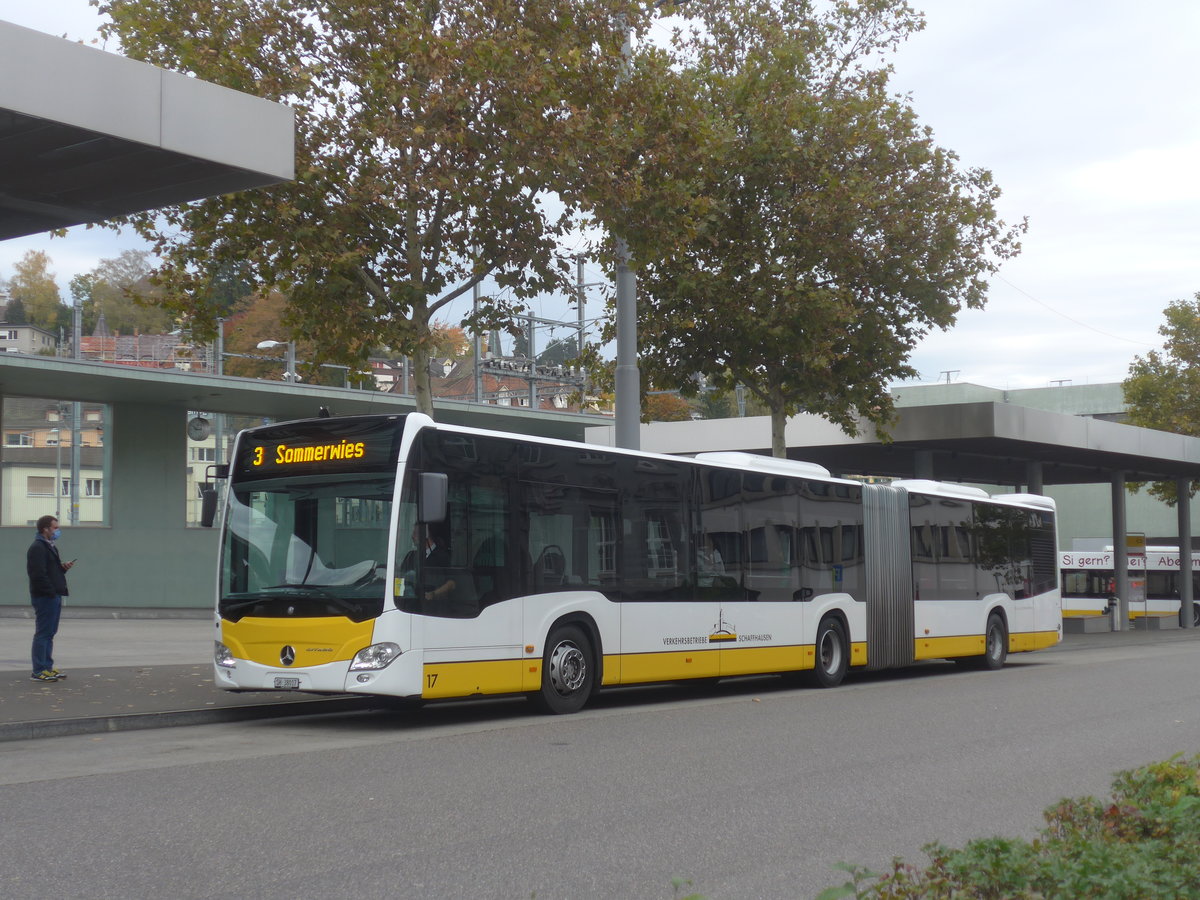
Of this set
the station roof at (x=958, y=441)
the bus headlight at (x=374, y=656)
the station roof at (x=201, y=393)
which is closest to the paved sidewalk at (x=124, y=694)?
the bus headlight at (x=374, y=656)

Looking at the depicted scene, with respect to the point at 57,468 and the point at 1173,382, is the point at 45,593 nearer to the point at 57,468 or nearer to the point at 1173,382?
the point at 57,468

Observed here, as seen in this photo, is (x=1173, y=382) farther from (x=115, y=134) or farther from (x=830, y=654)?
(x=115, y=134)

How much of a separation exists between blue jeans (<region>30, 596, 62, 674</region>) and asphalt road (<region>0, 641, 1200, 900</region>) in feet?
10.6

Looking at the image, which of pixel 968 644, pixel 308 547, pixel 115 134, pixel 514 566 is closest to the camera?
pixel 115 134

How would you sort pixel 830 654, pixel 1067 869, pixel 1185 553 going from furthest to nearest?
pixel 1185 553 → pixel 830 654 → pixel 1067 869

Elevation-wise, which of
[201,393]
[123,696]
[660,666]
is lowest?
[123,696]

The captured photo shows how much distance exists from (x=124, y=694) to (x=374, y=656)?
11.9ft

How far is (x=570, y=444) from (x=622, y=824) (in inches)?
279

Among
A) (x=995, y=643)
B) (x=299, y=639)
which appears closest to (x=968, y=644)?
(x=995, y=643)

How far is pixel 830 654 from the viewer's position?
18.8m

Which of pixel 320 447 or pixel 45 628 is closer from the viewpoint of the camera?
pixel 320 447

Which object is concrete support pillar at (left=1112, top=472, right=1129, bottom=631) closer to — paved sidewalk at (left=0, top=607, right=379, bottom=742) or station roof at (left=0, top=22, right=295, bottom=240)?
paved sidewalk at (left=0, top=607, right=379, bottom=742)

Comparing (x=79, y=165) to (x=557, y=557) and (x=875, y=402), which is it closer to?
(x=557, y=557)

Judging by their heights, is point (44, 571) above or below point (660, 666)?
above
